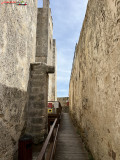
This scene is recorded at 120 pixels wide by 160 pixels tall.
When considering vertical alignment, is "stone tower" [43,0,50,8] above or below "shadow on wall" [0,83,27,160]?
above

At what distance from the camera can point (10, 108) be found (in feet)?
9.90

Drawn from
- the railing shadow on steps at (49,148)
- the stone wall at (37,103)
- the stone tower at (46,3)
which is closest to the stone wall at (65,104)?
the stone tower at (46,3)

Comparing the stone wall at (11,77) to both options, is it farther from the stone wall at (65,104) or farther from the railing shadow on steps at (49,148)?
the stone wall at (65,104)

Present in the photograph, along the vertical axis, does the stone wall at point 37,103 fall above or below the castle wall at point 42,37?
below

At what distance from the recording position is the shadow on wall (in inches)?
104

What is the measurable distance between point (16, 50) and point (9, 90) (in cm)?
102

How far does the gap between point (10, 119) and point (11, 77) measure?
946mm

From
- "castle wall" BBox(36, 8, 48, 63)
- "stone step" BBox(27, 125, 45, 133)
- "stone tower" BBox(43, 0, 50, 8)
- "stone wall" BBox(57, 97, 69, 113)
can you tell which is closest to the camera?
"stone step" BBox(27, 125, 45, 133)

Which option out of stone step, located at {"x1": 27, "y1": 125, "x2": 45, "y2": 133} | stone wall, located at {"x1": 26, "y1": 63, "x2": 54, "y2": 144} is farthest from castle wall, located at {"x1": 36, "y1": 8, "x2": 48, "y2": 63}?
stone step, located at {"x1": 27, "y1": 125, "x2": 45, "y2": 133}

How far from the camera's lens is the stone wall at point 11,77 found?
8.55ft

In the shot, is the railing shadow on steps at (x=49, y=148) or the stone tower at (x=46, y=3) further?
the stone tower at (x=46, y=3)

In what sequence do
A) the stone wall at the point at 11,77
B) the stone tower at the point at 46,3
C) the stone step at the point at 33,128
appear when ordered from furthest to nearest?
the stone tower at the point at 46,3
the stone step at the point at 33,128
the stone wall at the point at 11,77

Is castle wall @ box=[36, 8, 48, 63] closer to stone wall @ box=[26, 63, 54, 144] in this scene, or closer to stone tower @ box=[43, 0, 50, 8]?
stone tower @ box=[43, 0, 50, 8]

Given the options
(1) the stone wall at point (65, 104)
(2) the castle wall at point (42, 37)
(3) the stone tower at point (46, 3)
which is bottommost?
(1) the stone wall at point (65, 104)
